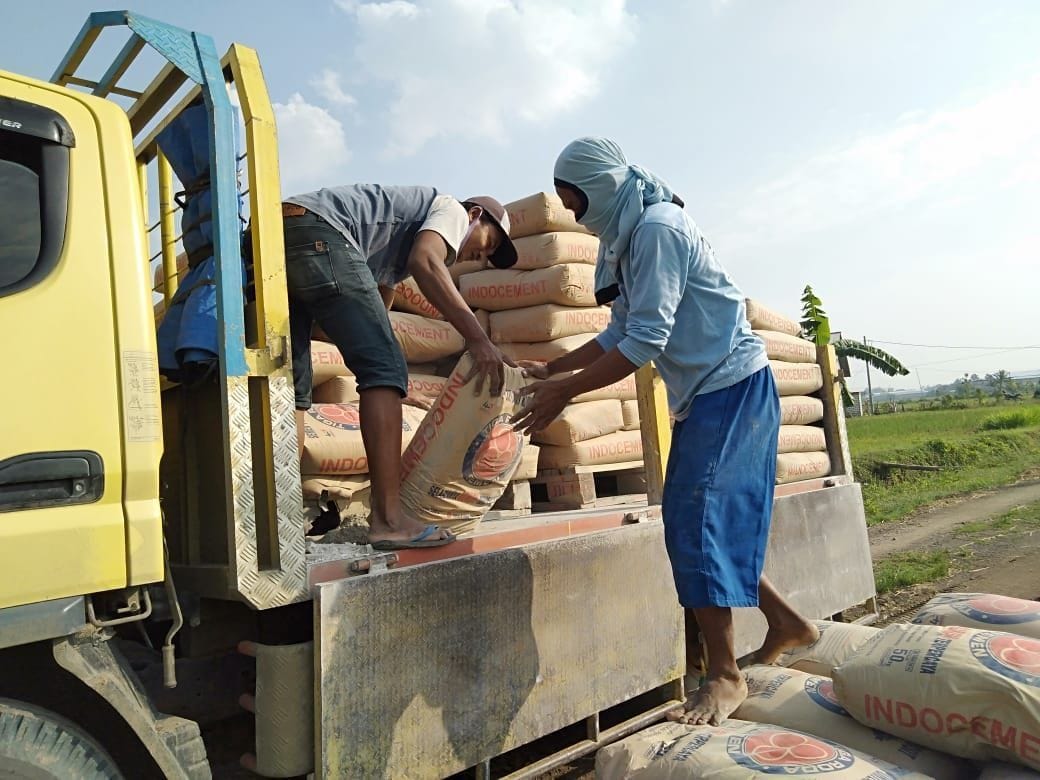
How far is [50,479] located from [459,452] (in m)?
1.29

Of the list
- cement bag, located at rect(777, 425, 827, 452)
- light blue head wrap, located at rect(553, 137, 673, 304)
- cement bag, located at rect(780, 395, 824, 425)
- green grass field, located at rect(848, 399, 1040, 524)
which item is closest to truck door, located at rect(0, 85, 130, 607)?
light blue head wrap, located at rect(553, 137, 673, 304)

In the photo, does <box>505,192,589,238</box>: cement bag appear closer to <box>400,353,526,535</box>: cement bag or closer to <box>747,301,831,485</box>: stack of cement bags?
<box>747,301,831,485</box>: stack of cement bags

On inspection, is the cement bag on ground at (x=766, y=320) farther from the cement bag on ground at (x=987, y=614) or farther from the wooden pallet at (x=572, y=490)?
the cement bag on ground at (x=987, y=614)

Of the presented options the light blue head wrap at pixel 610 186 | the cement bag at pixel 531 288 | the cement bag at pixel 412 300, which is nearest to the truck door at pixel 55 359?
the light blue head wrap at pixel 610 186

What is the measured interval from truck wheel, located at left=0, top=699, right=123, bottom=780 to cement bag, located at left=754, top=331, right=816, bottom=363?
473 cm

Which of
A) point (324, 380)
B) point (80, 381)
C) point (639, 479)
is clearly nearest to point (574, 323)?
point (639, 479)

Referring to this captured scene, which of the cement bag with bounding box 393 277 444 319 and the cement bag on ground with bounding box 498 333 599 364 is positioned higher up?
the cement bag with bounding box 393 277 444 319

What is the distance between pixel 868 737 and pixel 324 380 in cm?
260

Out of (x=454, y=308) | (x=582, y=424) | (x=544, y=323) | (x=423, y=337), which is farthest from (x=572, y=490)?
(x=454, y=308)

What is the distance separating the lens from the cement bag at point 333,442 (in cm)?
311

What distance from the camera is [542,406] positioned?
2.49m

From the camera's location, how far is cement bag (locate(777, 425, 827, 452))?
5.19m

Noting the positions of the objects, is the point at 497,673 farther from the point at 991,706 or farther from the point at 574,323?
the point at 574,323

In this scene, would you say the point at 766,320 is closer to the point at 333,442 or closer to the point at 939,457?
the point at 333,442
